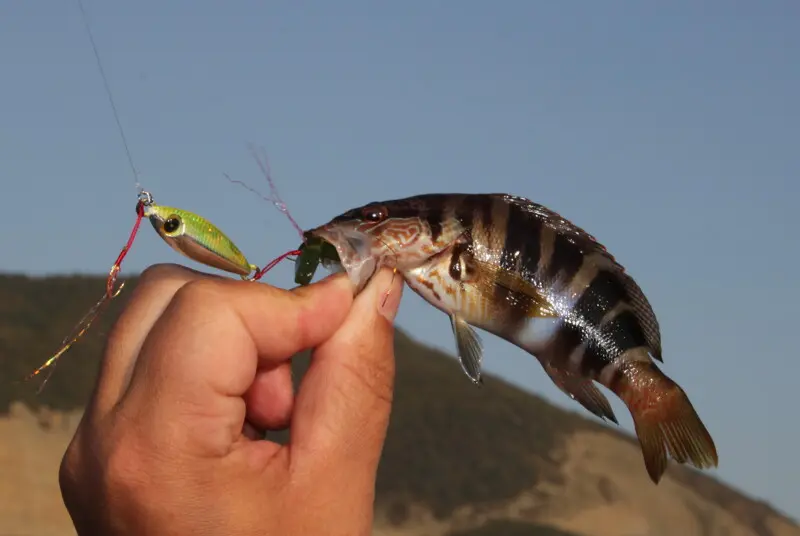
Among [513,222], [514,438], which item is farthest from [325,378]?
[514,438]

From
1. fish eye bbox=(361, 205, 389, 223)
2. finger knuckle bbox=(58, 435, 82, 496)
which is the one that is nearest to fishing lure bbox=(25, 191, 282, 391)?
finger knuckle bbox=(58, 435, 82, 496)

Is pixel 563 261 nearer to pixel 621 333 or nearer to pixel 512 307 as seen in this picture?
pixel 512 307

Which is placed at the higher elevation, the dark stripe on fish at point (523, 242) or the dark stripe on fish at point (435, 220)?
the dark stripe on fish at point (435, 220)

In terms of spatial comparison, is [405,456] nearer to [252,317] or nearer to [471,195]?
[471,195]

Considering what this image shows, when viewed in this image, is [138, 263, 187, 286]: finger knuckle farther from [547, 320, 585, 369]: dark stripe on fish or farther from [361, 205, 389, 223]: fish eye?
[547, 320, 585, 369]: dark stripe on fish

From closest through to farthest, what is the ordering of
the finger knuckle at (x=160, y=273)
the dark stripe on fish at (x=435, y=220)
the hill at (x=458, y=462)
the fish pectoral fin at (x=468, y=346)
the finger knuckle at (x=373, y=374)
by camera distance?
the finger knuckle at (x=160, y=273) < the finger knuckle at (x=373, y=374) < the fish pectoral fin at (x=468, y=346) < the dark stripe on fish at (x=435, y=220) < the hill at (x=458, y=462)

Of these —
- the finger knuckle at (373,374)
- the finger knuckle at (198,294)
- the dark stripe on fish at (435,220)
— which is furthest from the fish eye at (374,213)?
the finger knuckle at (198,294)

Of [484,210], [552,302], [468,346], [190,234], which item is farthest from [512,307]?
[190,234]

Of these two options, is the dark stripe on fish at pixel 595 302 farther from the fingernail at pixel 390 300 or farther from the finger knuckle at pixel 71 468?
the finger knuckle at pixel 71 468
